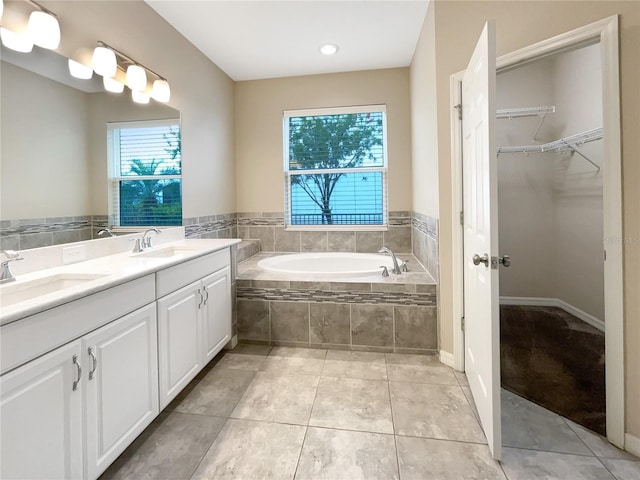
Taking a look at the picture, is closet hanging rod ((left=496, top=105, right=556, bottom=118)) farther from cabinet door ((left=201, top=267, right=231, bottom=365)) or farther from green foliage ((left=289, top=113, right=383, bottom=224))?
cabinet door ((left=201, top=267, right=231, bottom=365))

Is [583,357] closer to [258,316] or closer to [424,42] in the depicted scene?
[258,316]

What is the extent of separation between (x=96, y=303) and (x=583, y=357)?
9.93 ft

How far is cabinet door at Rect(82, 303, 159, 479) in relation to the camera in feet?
3.83

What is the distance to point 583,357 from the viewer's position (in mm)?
2320

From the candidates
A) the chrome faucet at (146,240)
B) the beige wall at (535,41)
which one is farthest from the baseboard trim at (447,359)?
the chrome faucet at (146,240)

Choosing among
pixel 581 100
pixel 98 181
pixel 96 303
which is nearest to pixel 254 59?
pixel 98 181

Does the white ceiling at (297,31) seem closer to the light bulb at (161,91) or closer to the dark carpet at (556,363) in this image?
the light bulb at (161,91)

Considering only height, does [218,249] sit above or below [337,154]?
below

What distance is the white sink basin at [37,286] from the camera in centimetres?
121

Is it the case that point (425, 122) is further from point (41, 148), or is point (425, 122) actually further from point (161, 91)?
point (41, 148)

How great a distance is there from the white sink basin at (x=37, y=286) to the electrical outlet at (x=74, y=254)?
0.29 meters

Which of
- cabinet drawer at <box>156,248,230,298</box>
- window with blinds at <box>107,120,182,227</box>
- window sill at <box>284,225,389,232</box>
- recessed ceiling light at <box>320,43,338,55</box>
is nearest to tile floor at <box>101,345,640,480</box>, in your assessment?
cabinet drawer at <box>156,248,230,298</box>

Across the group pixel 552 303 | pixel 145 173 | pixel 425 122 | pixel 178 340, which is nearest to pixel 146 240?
pixel 145 173

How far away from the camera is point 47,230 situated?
1.58m
